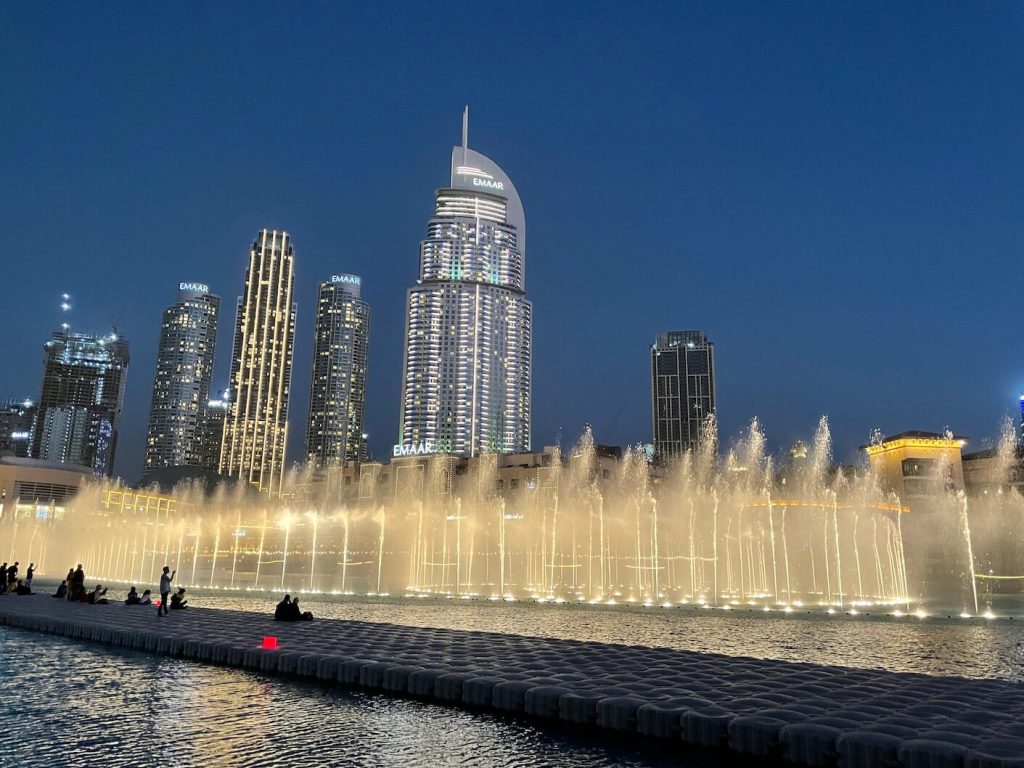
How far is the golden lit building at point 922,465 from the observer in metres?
95.3

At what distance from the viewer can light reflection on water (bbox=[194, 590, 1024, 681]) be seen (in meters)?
20.2

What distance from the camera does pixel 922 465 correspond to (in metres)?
95.9

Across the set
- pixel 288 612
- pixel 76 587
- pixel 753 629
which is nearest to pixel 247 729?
pixel 288 612

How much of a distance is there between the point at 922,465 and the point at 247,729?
336 ft

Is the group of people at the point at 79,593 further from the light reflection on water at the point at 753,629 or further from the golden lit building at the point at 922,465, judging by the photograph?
the golden lit building at the point at 922,465

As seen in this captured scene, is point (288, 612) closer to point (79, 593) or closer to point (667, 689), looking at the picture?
point (79, 593)

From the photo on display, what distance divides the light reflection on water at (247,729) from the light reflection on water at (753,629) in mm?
11077

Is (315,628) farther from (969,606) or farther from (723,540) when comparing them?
(723,540)

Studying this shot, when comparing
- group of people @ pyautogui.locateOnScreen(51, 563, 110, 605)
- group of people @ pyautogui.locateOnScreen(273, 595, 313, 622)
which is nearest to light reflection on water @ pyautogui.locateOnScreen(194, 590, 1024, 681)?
group of people @ pyautogui.locateOnScreen(273, 595, 313, 622)

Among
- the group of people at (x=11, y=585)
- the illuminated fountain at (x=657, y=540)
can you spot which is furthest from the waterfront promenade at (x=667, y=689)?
the illuminated fountain at (x=657, y=540)

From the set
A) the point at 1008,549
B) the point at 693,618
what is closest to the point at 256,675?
the point at 693,618

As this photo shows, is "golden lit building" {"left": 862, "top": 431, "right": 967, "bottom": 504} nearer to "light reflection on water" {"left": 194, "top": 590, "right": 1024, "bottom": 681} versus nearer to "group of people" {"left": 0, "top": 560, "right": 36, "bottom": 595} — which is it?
"light reflection on water" {"left": 194, "top": 590, "right": 1024, "bottom": 681}

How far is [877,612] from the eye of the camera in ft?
119

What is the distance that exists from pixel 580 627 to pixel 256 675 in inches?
567
